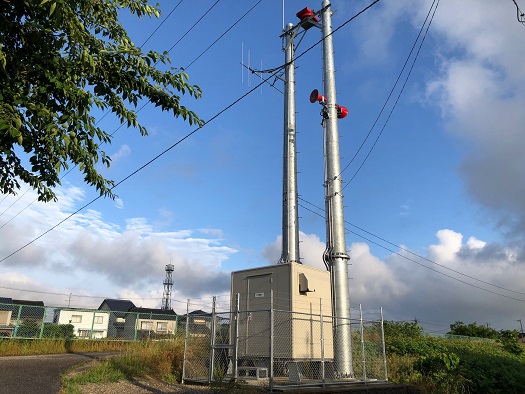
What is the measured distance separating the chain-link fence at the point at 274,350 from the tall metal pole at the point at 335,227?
91 millimetres

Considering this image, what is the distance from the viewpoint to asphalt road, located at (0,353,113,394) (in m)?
9.16

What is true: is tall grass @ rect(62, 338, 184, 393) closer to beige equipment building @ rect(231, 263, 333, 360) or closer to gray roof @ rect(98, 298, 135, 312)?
beige equipment building @ rect(231, 263, 333, 360)

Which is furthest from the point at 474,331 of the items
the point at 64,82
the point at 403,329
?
the point at 64,82

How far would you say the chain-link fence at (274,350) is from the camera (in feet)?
34.9

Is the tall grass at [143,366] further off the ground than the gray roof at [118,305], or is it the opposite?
the gray roof at [118,305]

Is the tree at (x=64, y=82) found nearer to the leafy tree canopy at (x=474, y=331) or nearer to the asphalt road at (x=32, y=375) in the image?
the asphalt road at (x=32, y=375)

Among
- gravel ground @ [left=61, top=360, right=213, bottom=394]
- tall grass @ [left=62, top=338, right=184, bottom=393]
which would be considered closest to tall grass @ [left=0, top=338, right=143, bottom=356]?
tall grass @ [left=62, top=338, right=184, bottom=393]

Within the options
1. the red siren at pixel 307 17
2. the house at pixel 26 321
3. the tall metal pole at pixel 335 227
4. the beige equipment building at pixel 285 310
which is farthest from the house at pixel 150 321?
the red siren at pixel 307 17

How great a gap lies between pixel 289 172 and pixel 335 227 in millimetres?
3047

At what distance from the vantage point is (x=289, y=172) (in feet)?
51.1

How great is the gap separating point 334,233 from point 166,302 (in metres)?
62.9

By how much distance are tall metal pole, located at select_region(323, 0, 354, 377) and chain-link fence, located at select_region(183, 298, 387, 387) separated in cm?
9

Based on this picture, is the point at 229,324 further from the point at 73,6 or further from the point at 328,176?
the point at 73,6

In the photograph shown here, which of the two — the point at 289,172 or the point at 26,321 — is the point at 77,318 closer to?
the point at 26,321
